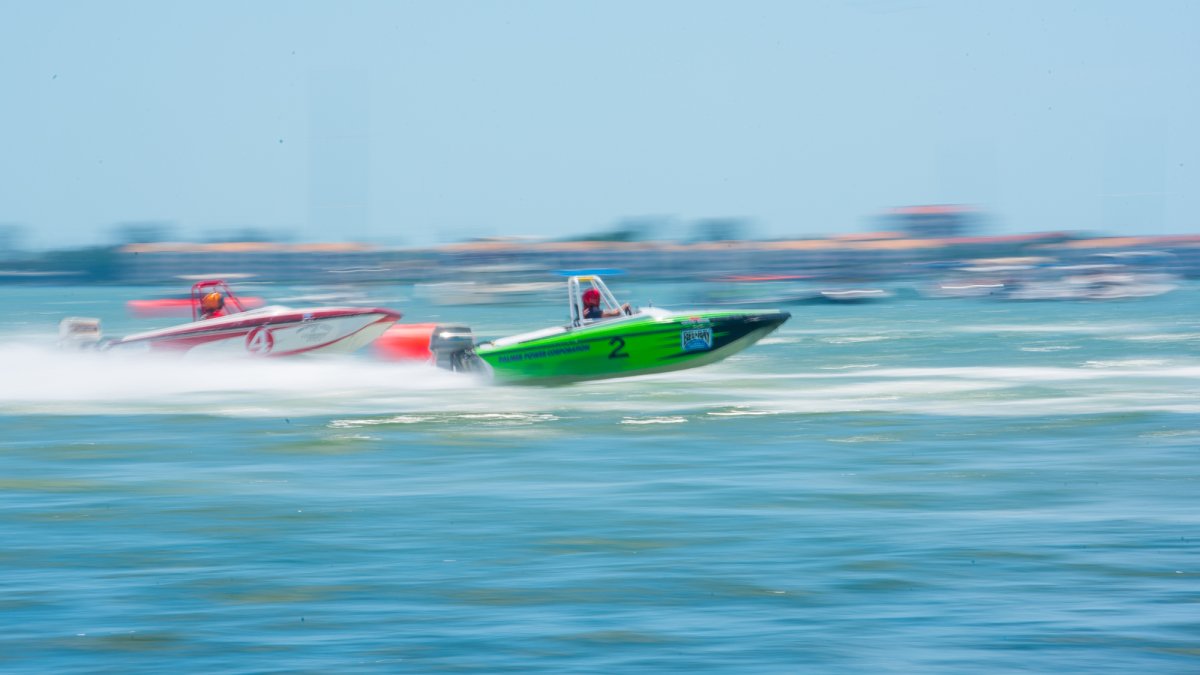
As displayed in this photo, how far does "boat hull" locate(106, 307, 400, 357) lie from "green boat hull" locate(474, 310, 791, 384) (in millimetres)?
4490

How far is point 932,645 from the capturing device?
8.34 metres

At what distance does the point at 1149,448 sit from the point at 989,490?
11.6 ft

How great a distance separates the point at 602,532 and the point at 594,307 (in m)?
10.5

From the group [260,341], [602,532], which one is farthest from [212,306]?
[602,532]

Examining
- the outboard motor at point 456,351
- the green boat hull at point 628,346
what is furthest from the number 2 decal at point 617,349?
the outboard motor at point 456,351

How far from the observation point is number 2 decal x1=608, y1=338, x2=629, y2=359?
851 inches

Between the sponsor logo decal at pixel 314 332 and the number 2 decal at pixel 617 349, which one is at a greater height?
the number 2 decal at pixel 617 349

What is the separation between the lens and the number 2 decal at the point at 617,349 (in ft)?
70.9

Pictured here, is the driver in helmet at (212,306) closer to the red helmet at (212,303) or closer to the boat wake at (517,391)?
the red helmet at (212,303)

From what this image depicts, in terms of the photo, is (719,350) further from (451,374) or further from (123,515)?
(123,515)

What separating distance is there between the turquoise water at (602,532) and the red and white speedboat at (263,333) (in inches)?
90.7

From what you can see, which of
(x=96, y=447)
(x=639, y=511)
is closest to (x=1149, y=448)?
(x=639, y=511)

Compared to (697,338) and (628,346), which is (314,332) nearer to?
(628,346)

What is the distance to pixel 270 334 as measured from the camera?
2564cm
